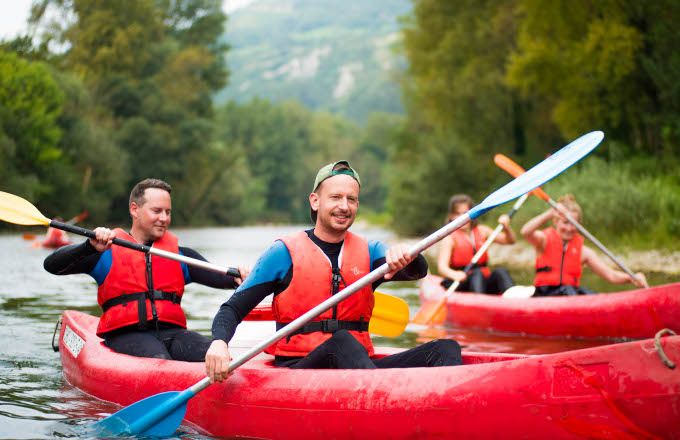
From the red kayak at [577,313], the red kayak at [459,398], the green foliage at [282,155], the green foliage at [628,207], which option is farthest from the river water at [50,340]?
the green foliage at [282,155]

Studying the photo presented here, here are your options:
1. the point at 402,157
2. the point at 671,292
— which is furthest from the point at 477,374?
the point at 402,157

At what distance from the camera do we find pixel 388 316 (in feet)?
15.6

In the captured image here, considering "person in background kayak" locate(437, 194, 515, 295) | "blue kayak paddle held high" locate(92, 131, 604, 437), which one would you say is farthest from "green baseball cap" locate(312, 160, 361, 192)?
"person in background kayak" locate(437, 194, 515, 295)

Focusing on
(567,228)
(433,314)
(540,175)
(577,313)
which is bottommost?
(433,314)

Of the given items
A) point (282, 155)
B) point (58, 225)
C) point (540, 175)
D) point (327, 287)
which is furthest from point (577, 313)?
point (282, 155)

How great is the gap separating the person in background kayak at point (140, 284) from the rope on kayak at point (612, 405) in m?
2.05

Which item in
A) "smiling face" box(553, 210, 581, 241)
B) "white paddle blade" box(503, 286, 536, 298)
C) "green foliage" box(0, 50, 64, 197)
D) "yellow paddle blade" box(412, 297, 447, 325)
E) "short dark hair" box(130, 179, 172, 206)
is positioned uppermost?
"green foliage" box(0, 50, 64, 197)

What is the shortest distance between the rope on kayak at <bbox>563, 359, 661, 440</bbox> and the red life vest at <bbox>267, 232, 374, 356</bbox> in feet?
3.23

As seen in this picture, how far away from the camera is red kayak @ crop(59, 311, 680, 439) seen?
9.98 ft

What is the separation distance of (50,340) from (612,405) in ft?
16.3

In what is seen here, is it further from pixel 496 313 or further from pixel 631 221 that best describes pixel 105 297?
pixel 631 221

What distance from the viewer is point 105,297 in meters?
4.72

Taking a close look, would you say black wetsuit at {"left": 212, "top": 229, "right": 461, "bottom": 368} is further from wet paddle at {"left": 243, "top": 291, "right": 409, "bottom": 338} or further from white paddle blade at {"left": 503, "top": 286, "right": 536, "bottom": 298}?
white paddle blade at {"left": 503, "top": 286, "right": 536, "bottom": 298}

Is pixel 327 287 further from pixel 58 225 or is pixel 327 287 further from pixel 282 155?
pixel 282 155
